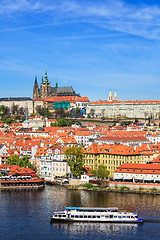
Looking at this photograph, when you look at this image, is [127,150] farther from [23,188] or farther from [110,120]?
[110,120]

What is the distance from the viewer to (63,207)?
4706 centimetres

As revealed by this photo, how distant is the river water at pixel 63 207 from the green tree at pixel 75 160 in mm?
3232

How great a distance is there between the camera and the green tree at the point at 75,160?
59.9 m

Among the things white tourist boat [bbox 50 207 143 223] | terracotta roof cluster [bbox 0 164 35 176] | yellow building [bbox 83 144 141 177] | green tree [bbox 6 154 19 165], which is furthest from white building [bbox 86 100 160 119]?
white tourist boat [bbox 50 207 143 223]

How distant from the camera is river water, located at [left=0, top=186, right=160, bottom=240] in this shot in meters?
38.9

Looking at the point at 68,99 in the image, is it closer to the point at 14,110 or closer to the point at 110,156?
the point at 14,110

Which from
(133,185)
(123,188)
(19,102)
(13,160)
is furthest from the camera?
(19,102)

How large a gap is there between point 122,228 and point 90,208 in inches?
171

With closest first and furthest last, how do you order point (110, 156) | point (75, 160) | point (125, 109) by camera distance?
point (75, 160)
point (110, 156)
point (125, 109)

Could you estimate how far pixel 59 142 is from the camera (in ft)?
275

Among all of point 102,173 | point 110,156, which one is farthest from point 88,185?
point 110,156

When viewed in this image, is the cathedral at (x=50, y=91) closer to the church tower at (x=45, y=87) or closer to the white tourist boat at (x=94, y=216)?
the church tower at (x=45, y=87)

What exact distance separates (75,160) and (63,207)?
14067mm

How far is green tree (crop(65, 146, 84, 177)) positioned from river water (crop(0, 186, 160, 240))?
3.23 metres
